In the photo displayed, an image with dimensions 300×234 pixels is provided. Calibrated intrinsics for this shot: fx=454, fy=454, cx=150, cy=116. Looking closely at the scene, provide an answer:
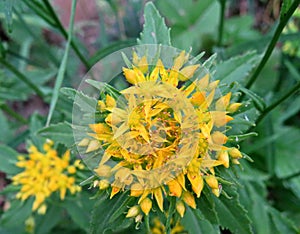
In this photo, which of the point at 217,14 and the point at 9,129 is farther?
the point at 217,14

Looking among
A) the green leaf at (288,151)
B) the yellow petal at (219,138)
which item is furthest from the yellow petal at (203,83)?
the green leaf at (288,151)

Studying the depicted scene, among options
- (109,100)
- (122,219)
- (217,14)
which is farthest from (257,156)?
(109,100)

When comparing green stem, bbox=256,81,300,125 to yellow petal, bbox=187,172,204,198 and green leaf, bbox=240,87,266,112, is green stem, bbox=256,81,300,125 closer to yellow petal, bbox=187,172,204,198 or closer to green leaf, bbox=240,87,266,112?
green leaf, bbox=240,87,266,112

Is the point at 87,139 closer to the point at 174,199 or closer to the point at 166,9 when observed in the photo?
the point at 174,199

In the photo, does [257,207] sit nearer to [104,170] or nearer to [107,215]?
[107,215]

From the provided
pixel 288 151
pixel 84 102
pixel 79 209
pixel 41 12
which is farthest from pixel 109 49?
pixel 288 151

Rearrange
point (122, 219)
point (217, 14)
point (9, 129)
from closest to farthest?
point (122, 219), point (9, 129), point (217, 14)

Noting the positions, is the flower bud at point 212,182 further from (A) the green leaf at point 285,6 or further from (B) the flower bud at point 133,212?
(A) the green leaf at point 285,6

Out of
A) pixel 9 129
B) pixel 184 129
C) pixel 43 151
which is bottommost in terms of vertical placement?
pixel 184 129
